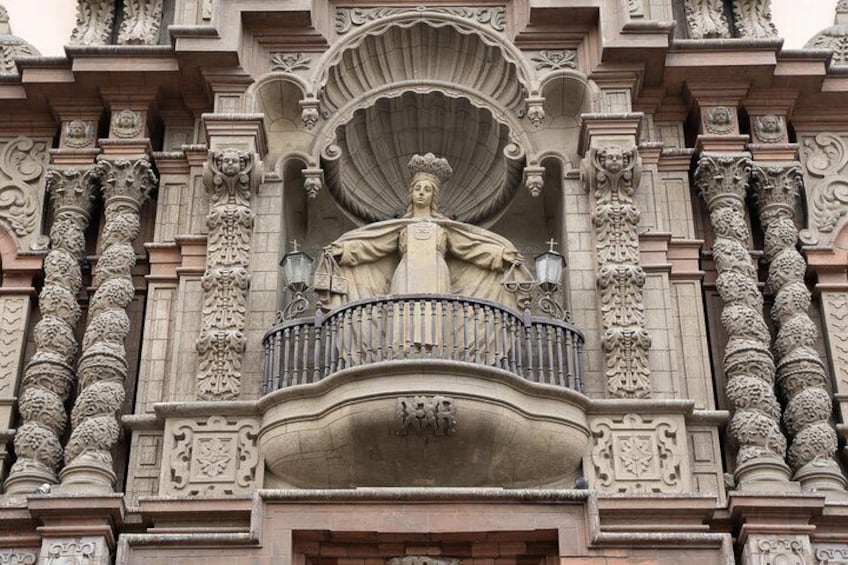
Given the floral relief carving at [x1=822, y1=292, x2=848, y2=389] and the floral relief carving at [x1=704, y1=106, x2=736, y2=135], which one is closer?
the floral relief carving at [x1=822, y1=292, x2=848, y2=389]

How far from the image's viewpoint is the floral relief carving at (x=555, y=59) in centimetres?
1839

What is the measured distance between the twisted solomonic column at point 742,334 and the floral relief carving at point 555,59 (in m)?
2.08

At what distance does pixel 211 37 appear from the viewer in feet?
59.0

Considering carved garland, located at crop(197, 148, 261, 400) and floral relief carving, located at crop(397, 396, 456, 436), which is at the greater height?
carved garland, located at crop(197, 148, 261, 400)

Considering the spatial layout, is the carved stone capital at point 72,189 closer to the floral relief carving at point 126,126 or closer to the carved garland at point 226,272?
the floral relief carving at point 126,126

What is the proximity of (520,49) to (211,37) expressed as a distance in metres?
3.67

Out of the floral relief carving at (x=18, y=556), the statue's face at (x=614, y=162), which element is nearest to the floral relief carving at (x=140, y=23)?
the statue's face at (x=614, y=162)

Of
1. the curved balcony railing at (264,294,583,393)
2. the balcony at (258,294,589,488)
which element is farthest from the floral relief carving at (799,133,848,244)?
the balcony at (258,294,589,488)

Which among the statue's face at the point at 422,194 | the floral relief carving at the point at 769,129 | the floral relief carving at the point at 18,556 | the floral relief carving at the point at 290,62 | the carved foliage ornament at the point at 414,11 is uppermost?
the carved foliage ornament at the point at 414,11

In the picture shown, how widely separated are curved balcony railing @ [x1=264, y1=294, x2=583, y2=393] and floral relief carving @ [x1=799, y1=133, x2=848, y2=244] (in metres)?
3.50

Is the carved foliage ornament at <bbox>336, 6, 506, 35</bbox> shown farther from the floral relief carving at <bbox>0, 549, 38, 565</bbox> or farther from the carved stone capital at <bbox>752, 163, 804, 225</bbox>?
the floral relief carving at <bbox>0, 549, 38, 565</bbox>

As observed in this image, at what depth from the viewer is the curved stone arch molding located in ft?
59.7

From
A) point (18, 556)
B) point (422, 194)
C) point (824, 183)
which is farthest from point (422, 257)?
point (18, 556)

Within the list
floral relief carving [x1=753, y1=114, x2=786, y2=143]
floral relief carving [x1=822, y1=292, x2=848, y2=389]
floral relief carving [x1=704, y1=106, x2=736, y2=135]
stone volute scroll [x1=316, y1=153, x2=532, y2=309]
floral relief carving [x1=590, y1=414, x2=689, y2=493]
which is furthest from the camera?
floral relief carving [x1=753, y1=114, x2=786, y2=143]
